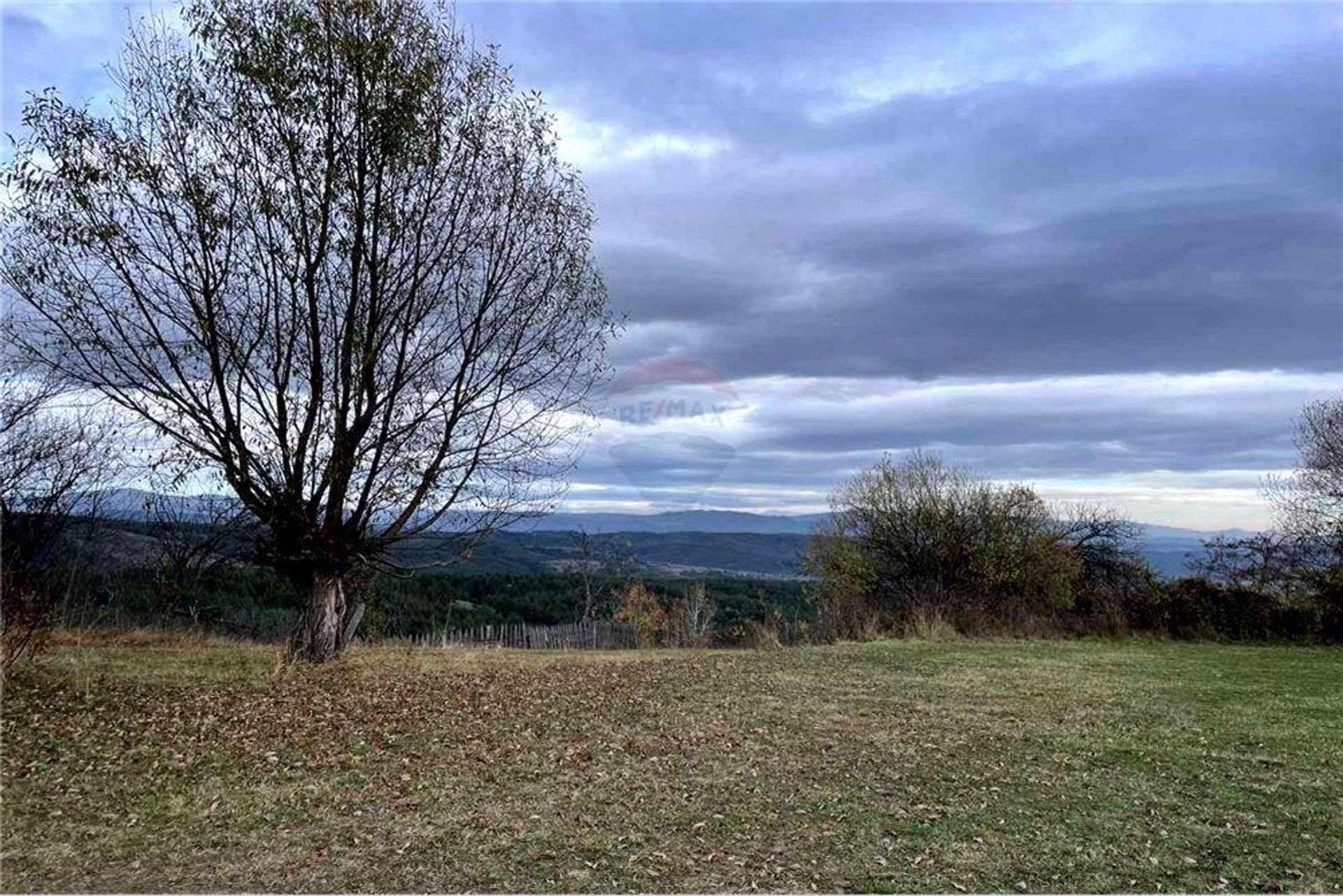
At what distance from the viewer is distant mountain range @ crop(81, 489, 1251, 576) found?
41.1ft

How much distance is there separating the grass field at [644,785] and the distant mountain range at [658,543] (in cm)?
221

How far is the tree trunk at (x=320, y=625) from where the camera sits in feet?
39.3

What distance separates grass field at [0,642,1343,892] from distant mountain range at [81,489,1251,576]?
7.24 ft

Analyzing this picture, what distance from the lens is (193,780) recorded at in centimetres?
644

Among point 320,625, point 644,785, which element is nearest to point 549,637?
point 320,625

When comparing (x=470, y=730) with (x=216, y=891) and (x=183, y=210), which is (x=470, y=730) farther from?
(x=183, y=210)

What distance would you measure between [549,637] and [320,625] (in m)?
13.7

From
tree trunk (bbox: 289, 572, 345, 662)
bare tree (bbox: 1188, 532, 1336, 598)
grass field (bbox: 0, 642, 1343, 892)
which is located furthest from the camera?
bare tree (bbox: 1188, 532, 1336, 598)

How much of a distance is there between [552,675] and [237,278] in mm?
6872

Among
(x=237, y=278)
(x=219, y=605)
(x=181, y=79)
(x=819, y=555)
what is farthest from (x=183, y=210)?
(x=819, y=555)

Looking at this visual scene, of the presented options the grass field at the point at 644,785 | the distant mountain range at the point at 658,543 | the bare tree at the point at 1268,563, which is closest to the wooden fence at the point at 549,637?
the distant mountain range at the point at 658,543

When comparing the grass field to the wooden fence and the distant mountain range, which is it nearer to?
the distant mountain range

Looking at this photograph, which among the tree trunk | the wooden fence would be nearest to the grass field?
the tree trunk

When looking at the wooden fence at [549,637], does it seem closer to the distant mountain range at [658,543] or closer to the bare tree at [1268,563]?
the distant mountain range at [658,543]
